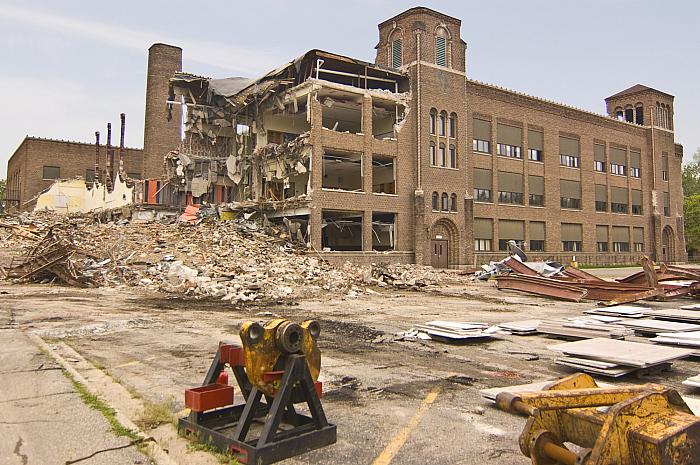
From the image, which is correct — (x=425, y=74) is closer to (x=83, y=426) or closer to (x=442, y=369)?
(x=442, y=369)

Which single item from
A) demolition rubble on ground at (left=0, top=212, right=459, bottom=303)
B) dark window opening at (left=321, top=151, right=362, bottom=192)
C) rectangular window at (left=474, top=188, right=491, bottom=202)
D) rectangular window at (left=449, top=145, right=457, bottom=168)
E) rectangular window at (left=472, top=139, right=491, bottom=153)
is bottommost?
demolition rubble on ground at (left=0, top=212, right=459, bottom=303)

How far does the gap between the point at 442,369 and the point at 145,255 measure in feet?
64.8

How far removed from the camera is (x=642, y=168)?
2095 inches

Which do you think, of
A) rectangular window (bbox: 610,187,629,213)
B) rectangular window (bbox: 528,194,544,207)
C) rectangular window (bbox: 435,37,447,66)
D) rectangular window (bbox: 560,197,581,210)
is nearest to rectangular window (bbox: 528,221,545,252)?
rectangular window (bbox: 528,194,544,207)

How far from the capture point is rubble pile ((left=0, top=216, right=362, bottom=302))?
18.6m

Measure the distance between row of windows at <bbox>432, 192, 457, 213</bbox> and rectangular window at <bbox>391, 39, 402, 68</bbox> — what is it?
9745mm

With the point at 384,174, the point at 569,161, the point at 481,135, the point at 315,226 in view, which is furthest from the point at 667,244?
the point at 315,226

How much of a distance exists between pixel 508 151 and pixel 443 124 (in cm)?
865

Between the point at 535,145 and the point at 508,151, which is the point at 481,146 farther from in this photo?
the point at 535,145

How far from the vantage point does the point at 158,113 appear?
153 ft

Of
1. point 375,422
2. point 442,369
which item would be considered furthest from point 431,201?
point 375,422

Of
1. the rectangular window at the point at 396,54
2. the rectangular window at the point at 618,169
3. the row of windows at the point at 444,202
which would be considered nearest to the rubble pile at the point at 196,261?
the row of windows at the point at 444,202

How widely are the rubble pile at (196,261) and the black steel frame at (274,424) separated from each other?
39.4 feet

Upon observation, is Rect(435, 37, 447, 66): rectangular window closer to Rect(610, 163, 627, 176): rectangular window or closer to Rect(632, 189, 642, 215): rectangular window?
Rect(610, 163, 627, 176): rectangular window
